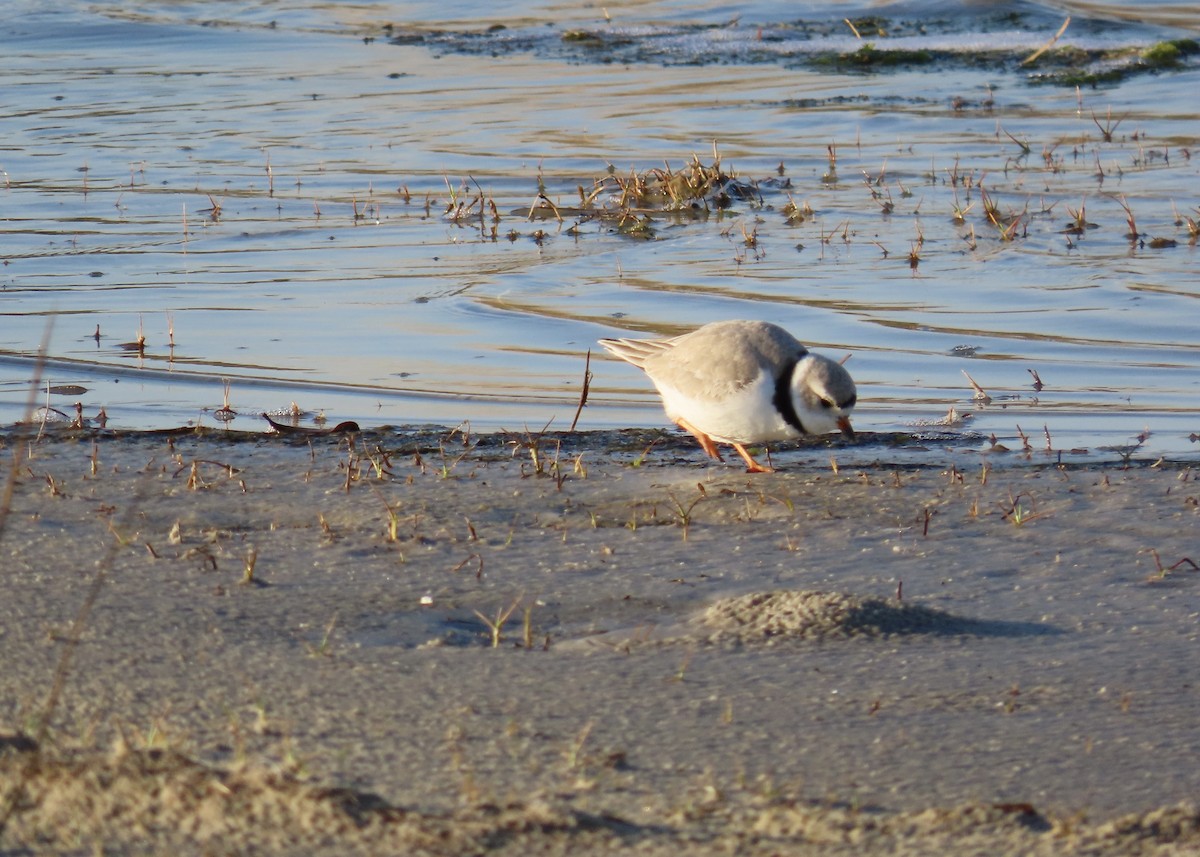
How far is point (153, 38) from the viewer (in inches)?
797

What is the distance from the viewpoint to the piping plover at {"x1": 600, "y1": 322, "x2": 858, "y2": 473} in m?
5.43

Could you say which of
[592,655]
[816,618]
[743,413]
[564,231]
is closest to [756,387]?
[743,413]

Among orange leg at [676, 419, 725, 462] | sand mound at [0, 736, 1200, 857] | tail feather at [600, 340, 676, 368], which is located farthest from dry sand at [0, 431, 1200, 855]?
tail feather at [600, 340, 676, 368]

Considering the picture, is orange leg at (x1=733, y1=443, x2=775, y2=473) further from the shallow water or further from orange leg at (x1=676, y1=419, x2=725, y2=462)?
the shallow water

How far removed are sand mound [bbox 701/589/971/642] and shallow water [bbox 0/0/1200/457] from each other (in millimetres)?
2141

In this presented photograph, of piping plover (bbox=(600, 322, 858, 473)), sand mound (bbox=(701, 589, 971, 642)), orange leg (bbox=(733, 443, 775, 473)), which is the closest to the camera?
sand mound (bbox=(701, 589, 971, 642))

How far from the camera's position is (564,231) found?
1055 cm

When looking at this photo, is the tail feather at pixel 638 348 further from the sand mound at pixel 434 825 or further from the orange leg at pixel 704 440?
the sand mound at pixel 434 825

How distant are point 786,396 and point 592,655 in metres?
1.83

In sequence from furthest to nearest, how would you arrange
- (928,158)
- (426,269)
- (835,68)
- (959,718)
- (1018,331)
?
(835,68) → (928,158) → (426,269) → (1018,331) → (959,718)

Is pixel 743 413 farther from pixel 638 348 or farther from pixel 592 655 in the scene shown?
pixel 592 655

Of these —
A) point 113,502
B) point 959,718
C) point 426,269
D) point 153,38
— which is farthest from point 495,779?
point 153,38

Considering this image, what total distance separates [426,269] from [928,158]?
16.1 feet

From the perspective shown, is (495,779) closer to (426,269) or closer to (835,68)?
(426,269)
